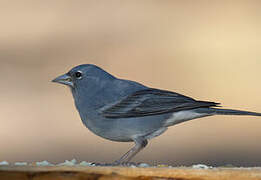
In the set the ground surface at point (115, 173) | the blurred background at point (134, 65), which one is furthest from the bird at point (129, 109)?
the blurred background at point (134, 65)

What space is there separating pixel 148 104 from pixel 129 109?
0.41 ft

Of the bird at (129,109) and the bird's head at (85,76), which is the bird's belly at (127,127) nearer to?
the bird at (129,109)

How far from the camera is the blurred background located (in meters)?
7.88

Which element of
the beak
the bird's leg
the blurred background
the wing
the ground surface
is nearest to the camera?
the ground surface

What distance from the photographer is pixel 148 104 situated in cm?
429

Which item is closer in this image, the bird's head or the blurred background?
the bird's head

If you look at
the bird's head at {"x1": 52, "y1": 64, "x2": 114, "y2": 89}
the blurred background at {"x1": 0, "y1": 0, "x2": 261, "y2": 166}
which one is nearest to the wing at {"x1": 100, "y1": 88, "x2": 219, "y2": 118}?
the bird's head at {"x1": 52, "y1": 64, "x2": 114, "y2": 89}

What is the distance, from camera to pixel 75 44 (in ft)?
35.6

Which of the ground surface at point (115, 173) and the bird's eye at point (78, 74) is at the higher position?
the bird's eye at point (78, 74)

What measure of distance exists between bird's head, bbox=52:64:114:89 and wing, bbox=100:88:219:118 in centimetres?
28

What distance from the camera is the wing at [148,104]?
422cm

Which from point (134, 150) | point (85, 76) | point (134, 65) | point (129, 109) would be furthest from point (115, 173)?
point (134, 65)

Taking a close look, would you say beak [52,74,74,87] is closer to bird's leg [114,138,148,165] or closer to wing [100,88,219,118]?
wing [100,88,219,118]

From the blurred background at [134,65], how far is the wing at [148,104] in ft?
10.2
